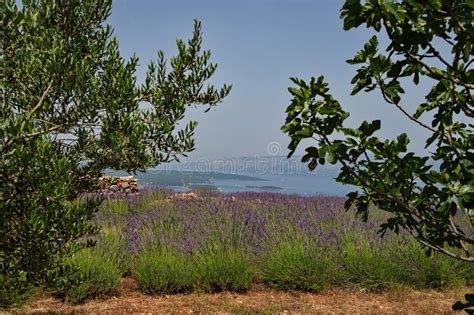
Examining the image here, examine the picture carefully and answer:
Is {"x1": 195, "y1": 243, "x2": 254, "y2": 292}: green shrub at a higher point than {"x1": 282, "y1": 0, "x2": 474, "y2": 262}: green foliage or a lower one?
lower

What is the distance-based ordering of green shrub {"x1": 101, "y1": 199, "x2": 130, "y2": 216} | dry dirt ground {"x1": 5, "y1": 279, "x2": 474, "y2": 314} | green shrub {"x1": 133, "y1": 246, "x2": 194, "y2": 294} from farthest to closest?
green shrub {"x1": 101, "y1": 199, "x2": 130, "y2": 216}, green shrub {"x1": 133, "y1": 246, "x2": 194, "y2": 294}, dry dirt ground {"x1": 5, "y1": 279, "x2": 474, "y2": 314}

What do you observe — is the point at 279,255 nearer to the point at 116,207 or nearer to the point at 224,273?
the point at 224,273

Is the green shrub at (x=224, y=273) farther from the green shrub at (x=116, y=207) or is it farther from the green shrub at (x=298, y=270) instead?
the green shrub at (x=116, y=207)

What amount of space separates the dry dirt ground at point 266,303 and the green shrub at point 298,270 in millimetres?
169

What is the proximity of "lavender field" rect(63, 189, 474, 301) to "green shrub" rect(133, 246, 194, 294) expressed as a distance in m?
0.02

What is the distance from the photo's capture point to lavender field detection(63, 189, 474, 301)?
725cm

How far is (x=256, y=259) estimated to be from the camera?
7.98 meters

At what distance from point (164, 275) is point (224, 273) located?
0.98 metres

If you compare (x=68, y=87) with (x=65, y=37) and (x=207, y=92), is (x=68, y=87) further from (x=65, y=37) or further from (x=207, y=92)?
(x=207, y=92)

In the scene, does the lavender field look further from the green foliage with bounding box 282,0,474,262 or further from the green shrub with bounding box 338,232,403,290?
the green foliage with bounding box 282,0,474,262

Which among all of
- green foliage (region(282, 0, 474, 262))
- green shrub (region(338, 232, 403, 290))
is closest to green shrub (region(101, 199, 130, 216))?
green shrub (region(338, 232, 403, 290))

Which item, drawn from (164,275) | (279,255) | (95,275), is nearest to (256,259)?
(279,255)

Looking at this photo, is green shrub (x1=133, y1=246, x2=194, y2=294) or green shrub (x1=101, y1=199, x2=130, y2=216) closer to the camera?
green shrub (x1=133, y1=246, x2=194, y2=294)

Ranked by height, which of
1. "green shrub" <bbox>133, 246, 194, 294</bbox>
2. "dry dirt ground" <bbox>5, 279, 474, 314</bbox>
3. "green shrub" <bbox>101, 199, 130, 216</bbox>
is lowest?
"dry dirt ground" <bbox>5, 279, 474, 314</bbox>
